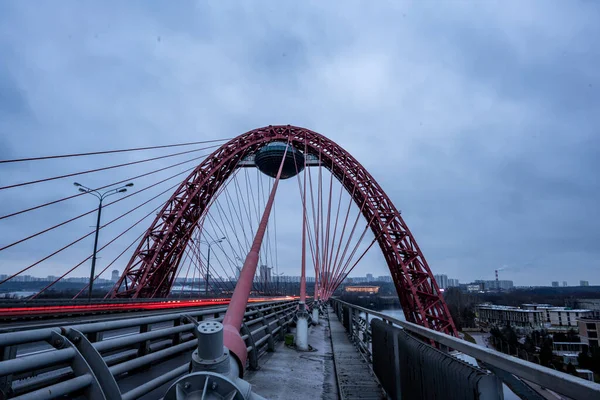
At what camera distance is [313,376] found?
6.30 m

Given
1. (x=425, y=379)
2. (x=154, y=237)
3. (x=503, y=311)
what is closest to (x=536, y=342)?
(x=503, y=311)

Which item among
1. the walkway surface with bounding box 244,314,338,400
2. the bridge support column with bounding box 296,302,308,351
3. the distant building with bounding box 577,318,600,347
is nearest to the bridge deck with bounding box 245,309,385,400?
the walkway surface with bounding box 244,314,338,400

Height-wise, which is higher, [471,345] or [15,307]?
[471,345]

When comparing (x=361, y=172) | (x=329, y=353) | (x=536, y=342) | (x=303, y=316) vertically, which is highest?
(x=361, y=172)

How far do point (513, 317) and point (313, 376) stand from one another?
323ft

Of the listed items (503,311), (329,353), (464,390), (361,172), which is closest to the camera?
(464,390)

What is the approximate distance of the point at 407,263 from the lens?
73.6 ft

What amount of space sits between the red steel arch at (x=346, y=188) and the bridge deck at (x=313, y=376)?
46.1ft

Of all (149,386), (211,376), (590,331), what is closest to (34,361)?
(211,376)

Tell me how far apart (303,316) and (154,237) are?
17926 mm

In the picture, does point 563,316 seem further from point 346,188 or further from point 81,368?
point 81,368

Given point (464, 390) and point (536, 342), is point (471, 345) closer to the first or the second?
point (464, 390)

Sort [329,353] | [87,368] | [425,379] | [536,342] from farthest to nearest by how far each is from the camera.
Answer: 1. [536,342]
2. [329,353]
3. [425,379]
4. [87,368]

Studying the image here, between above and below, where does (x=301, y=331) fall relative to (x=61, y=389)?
below
